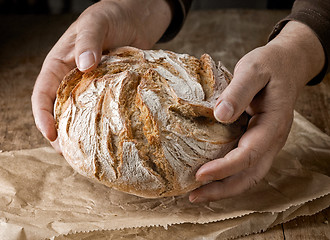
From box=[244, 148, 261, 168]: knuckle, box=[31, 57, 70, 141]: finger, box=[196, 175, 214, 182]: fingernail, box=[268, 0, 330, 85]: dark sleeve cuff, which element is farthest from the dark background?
box=[196, 175, 214, 182]: fingernail

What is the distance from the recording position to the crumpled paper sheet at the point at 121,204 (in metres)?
1.64

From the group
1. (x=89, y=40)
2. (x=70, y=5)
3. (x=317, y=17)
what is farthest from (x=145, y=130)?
(x=70, y=5)

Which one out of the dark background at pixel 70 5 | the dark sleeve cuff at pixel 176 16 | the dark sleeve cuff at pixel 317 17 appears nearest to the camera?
the dark sleeve cuff at pixel 317 17

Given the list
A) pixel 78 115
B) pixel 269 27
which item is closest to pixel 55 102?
pixel 78 115

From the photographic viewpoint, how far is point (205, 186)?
1.72m

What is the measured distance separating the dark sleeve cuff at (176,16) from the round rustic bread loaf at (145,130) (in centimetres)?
93

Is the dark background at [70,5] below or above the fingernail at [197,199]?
below

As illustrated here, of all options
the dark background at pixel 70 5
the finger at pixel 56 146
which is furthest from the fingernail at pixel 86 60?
the dark background at pixel 70 5

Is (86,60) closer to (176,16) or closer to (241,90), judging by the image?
(241,90)

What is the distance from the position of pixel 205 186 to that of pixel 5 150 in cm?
95

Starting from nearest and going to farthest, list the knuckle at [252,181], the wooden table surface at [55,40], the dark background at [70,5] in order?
the knuckle at [252,181] < the wooden table surface at [55,40] < the dark background at [70,5]

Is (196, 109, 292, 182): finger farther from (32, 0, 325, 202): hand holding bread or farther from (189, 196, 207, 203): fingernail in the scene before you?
(189, 196, 207, 203): fingernail

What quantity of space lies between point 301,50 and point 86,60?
847 millimetres

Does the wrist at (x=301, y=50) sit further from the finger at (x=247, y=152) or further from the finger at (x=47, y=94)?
the finger at (x=47, y=94)
